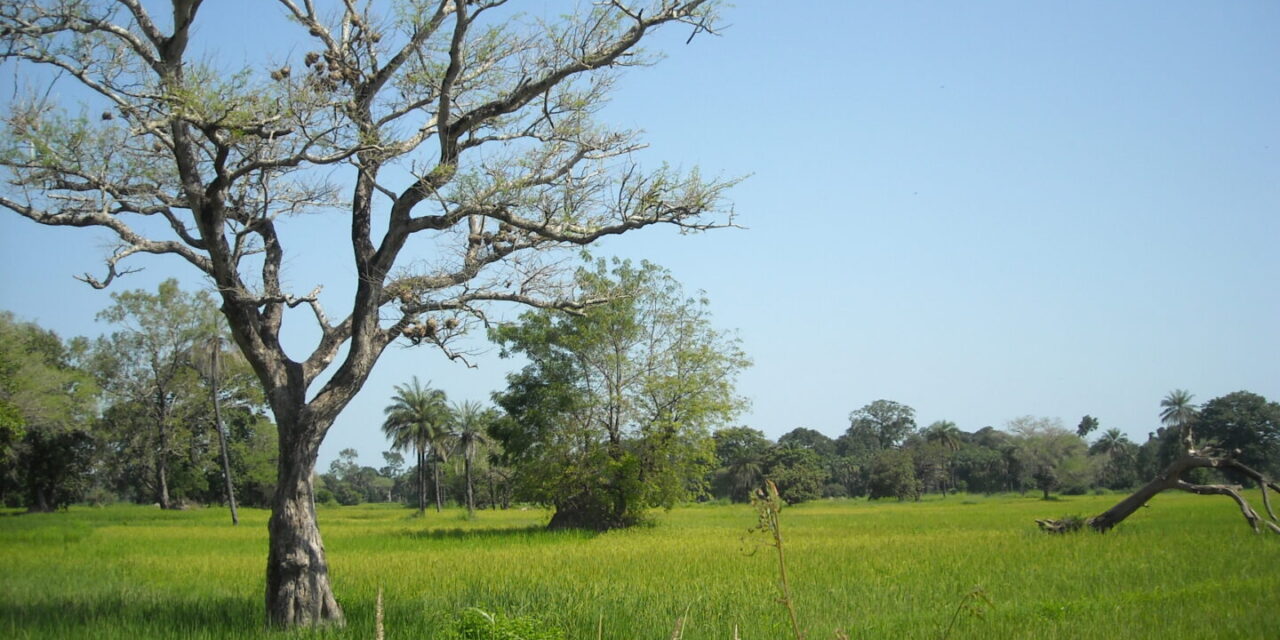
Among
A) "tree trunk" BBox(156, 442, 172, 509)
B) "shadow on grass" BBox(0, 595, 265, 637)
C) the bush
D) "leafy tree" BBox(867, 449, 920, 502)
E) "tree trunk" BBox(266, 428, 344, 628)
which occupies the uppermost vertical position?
"tree trunk" BBox(156, 442, 172, 509)

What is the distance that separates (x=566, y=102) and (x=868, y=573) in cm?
836

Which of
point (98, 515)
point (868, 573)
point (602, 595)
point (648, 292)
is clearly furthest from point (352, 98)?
point (98, 515)

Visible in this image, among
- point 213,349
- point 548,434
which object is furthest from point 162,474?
point 548,434

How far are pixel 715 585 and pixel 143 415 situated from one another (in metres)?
46.9

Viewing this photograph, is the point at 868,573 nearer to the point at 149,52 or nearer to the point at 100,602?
the point at 100,602

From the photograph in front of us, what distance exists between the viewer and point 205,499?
64.6m

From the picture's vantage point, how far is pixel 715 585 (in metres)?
12.3

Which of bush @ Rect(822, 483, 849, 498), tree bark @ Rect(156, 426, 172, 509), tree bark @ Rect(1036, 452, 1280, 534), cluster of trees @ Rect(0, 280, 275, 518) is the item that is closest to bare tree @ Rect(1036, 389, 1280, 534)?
A: tree bark @ Rect(1036, 452, 1280, 534)

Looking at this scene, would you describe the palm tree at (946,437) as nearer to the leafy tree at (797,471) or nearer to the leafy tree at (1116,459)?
the leafy tree at (1116,459)

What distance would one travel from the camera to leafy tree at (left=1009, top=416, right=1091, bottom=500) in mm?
70625

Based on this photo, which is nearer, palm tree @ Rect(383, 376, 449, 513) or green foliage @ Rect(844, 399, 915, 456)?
palm tree @ Rect(383, 376, 449, 513)

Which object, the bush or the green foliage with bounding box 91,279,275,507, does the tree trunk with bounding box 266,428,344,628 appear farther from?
the bush

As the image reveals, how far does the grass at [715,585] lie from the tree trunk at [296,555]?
0.40 m

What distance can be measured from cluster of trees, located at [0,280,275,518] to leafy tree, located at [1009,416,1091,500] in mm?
55783
